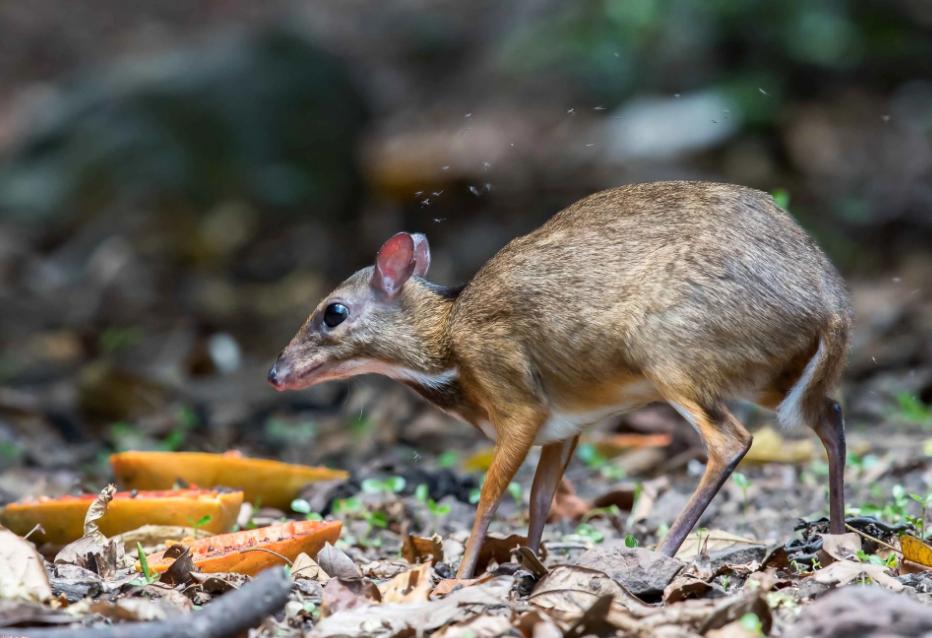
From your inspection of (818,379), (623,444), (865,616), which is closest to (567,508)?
(623,444)

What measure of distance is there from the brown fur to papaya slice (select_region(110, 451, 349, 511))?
3.92 ft

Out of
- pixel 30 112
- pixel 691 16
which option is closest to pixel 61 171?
pixel 30 112

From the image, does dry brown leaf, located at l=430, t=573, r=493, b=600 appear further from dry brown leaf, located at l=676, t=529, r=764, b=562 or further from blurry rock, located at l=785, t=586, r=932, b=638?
blurry rock, located at l=785, t=586, r=932, b=638

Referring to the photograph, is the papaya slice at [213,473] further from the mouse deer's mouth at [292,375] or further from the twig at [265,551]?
the twig at [265,551]

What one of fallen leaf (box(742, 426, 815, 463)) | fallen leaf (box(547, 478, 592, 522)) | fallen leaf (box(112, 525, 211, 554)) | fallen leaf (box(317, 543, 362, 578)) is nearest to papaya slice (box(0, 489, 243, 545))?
fallen leaf (box(112, 525, 211, 554))

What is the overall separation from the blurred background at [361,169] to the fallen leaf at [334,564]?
427cm

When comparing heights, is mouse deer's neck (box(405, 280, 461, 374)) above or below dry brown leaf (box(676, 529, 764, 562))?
above

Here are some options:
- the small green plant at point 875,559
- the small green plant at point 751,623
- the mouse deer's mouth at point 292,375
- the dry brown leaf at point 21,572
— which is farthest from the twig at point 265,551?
the small green plant at point 875,559

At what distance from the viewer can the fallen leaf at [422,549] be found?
5.07 meters

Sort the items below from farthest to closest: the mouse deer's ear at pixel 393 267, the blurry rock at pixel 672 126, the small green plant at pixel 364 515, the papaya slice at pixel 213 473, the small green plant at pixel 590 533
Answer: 1. the blurry rock at pixel 672 126
2. the papaya slice at pixel 213 473
3. the small green plant at pixel 364 515
4. the small green plant at pixel 590 533
5. the mouse deer's ear at pixel 393 267

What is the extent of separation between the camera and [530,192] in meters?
13.5

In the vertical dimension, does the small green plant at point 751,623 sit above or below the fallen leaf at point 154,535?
above

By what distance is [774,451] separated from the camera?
23.0ft

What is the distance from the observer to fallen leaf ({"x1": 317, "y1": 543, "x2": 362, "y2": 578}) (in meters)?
4.67
